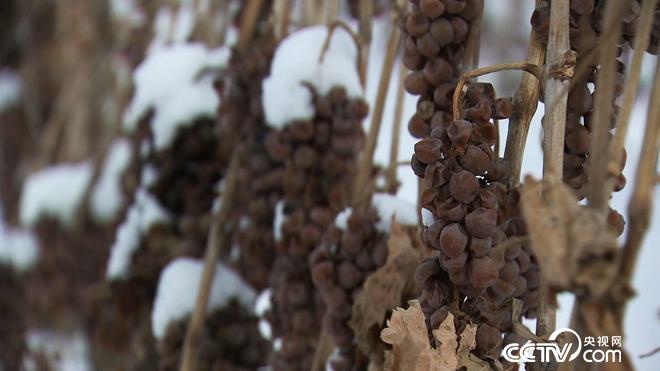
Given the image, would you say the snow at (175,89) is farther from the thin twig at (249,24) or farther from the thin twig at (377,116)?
the thin twig at (377,116)

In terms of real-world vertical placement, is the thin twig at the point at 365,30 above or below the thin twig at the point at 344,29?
above

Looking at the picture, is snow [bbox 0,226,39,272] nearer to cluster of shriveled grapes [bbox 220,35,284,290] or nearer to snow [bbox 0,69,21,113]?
snow [bbox 0,69,21,113]

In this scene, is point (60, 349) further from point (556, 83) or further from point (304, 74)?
point (556, 83)

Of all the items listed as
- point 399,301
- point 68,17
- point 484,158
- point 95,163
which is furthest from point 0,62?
point 484,158

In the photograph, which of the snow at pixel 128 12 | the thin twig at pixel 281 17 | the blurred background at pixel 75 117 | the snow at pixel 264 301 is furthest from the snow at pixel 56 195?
the thin twig at pixel 281 17

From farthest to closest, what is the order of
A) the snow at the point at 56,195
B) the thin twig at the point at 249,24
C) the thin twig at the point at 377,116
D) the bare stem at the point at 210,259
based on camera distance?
1. the snow at the point at 56,195
2. the thin twig at the point at 249,24
3. the bare stem at the point at 210,259
4. the thin twig at the point at 377,116

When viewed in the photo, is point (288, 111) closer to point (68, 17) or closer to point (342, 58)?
point (342, 58)

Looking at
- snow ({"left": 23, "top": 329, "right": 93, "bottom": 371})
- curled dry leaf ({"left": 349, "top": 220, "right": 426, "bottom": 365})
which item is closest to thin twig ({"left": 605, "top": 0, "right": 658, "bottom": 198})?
curled dry leaf ({"left": 349, "top": 220, "right": 426, "bottom": 365})

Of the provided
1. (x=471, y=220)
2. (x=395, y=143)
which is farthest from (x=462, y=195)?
(x=395, y=143)
